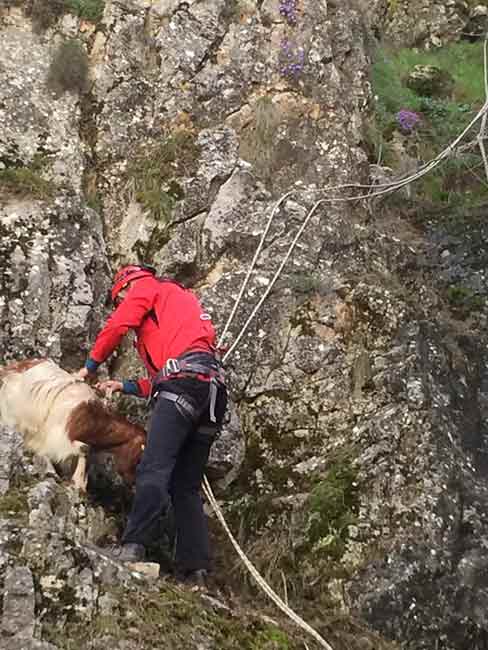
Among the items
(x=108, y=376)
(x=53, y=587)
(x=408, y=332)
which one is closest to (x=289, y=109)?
(x=408, y=332)

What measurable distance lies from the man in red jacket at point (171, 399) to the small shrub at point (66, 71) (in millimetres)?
3306

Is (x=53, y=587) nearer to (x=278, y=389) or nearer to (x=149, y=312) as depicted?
(x=149, y=312)

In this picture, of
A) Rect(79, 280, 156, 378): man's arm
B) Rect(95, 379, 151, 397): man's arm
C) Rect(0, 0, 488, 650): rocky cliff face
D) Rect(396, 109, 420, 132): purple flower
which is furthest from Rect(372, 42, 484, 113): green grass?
Rect(95, 379, 151, 397): man's arm

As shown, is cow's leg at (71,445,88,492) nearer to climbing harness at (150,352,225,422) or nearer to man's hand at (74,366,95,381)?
man's hand at (74,366,95,381)

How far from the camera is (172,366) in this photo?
5.44 meters

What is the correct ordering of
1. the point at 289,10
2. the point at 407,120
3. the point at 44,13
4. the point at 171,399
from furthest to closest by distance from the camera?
the point at 407,120
the point at 289,10
the point at 44,13
the point at 171,399

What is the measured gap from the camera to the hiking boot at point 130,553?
5.11 m

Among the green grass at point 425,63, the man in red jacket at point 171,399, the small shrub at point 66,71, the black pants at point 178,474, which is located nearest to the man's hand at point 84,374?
the man in red jacket at point 171,399

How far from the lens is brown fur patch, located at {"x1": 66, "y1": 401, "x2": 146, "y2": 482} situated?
18.7 feet

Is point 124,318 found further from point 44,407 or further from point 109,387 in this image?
point 44,407

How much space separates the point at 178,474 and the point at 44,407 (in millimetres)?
1052

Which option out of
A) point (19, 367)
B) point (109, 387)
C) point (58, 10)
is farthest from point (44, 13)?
point (109, 387)

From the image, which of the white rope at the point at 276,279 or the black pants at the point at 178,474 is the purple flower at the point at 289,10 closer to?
the white rope at the point at 276,279

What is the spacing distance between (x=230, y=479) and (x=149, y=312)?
155cm
